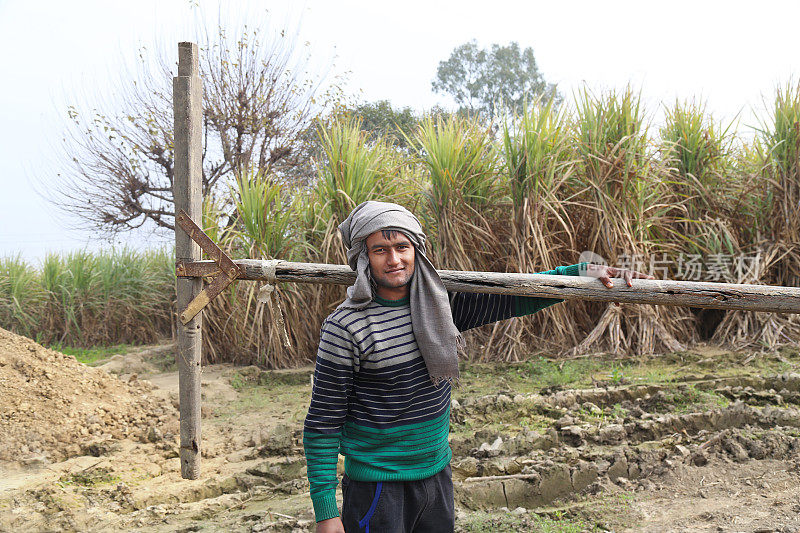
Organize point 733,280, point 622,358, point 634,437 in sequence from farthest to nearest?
1. point 733,280
2. point 622,358
3. point 634,437

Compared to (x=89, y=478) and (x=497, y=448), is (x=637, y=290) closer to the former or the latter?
(x=497, y=448)

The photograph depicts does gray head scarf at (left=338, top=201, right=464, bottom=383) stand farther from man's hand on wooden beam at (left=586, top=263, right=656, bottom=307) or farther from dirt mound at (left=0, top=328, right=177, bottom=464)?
dirt mound at (left=0, top=328, right=177, bottom=464)

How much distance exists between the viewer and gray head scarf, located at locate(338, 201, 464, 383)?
1695mm

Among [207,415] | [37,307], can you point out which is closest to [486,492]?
[207,415]

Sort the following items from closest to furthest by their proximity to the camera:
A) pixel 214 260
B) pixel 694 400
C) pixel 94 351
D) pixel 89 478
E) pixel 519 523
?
pixel 519 523 → pixel 214 260 → pixel 89 478 → pixel 694 400 → pixel 94 351

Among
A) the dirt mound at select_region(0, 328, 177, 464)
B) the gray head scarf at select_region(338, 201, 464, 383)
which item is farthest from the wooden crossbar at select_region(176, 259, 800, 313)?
the dirt mound at select_region(0, 328, 177, 464)

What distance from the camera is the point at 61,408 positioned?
455 centimetres

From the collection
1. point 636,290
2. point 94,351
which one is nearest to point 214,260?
point 636,290

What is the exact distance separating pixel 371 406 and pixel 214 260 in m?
1.80

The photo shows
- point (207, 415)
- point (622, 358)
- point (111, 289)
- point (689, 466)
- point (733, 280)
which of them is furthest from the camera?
point (111, 289)

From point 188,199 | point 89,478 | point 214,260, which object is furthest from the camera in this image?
point 89,478

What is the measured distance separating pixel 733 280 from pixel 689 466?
3.59 metres

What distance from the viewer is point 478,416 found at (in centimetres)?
436

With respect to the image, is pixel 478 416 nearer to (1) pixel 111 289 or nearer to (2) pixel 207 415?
(2) pixel 207 415
